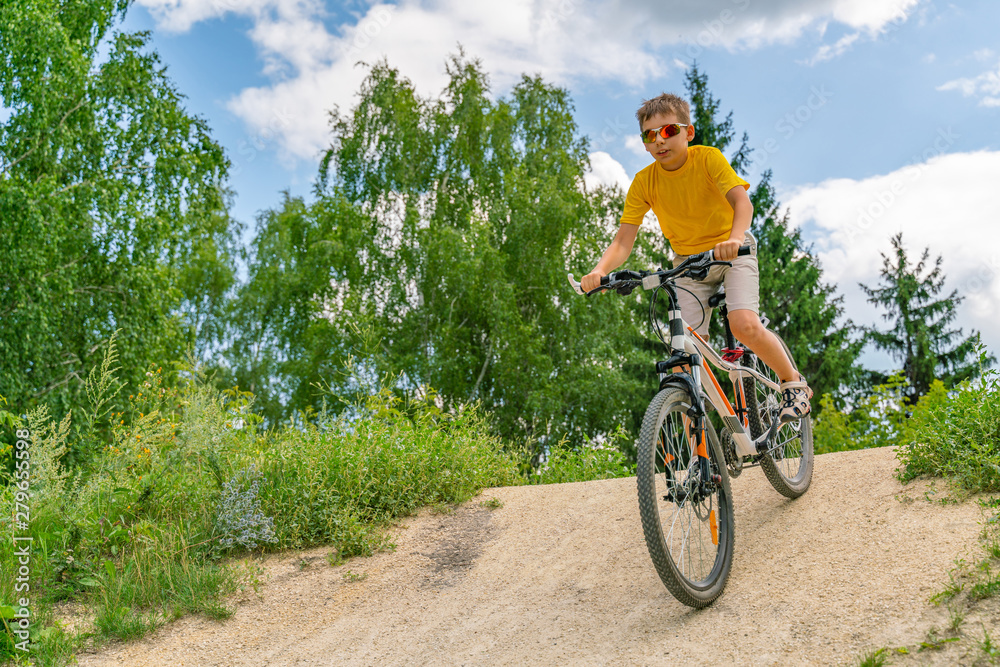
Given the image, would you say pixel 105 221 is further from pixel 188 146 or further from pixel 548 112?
pixel 548 112

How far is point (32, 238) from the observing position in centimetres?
1146

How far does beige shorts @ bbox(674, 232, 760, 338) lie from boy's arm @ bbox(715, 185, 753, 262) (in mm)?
132

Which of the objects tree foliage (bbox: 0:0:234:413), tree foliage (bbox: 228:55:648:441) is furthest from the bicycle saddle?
tree foliage (bbox: 228:55:648:441)

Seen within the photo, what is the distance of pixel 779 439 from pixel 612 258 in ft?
5.40

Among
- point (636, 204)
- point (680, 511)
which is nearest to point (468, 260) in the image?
point (636, 204)

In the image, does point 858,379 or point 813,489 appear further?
point 858,379

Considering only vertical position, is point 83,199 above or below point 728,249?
above

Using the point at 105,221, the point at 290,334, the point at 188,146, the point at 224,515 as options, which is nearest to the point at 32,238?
the point at 105,221

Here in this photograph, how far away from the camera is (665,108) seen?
A: 347 cm

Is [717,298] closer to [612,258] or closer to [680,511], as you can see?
[612,258]

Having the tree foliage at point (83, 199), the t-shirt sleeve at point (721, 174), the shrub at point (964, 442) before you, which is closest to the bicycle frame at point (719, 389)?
the t-shirt sleeve at point (721, 174)

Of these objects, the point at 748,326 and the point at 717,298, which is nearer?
the point at 748,326

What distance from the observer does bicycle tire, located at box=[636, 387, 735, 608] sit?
280cm

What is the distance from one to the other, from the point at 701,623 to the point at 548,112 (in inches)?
829
